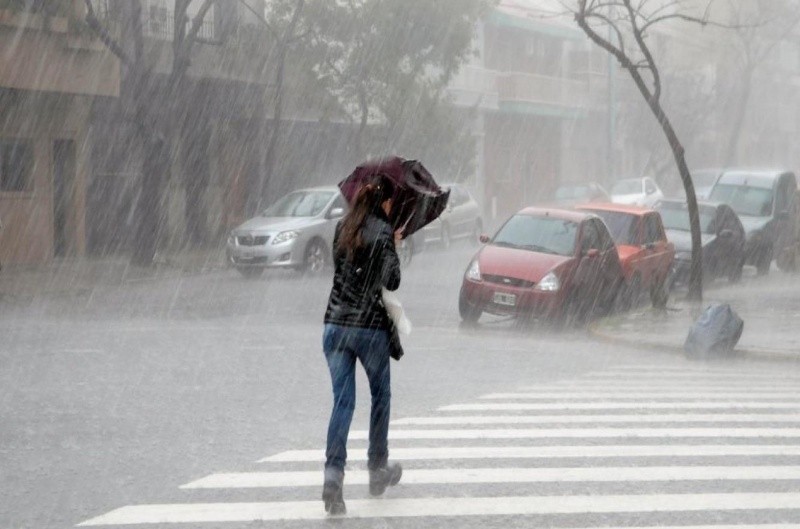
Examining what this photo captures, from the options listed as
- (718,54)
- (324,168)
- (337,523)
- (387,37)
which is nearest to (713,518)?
(337,523)

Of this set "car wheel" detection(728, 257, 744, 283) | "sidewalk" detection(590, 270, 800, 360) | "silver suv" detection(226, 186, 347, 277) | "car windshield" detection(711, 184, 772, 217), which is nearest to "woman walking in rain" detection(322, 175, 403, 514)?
"sidewalk" detection(590, 270, 800, 360)

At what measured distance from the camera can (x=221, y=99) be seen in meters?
35.2

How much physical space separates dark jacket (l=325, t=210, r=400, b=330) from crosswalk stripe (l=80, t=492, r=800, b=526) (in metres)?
0.99

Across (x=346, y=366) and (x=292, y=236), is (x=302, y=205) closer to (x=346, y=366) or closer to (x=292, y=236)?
(x=292, y=236)

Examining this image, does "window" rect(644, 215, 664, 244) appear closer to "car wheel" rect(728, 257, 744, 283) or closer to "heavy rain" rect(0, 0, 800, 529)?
"heavy rain" rect(0, 0, 800, 529)

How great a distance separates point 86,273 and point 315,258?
4.33m

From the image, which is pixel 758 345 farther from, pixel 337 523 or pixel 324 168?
pixel 324 168

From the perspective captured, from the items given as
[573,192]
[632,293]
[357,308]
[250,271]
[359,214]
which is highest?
[359,214]

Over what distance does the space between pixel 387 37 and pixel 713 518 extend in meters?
31.0

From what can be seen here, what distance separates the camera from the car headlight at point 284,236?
25984 mm

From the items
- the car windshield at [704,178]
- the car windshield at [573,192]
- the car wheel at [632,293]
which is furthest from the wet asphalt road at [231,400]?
the car windshield at [573,192]

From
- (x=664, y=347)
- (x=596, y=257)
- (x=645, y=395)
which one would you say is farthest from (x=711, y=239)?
(x=645, y=395)

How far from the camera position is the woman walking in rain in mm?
7195

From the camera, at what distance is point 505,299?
1814 cm
